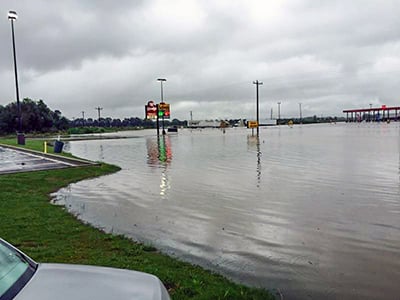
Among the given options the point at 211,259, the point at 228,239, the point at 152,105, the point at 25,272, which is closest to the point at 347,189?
the point at 228,239

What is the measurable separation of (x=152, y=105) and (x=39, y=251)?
70.5m

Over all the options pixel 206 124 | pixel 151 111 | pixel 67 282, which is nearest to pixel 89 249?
pixel 67 282

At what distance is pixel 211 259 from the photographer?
607 cm

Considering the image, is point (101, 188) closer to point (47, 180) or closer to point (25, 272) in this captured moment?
point (47, 180)

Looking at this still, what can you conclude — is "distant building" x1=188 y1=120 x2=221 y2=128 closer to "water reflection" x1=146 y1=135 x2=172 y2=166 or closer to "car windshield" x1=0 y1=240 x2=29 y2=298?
"water reflection" x1=146 y1=135 x2=172 y2=166

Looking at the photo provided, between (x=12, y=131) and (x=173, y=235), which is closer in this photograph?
(x=173, y=235)

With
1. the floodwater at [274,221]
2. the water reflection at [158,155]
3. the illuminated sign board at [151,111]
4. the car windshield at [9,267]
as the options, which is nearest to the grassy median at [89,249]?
the floodwater at [274,221]

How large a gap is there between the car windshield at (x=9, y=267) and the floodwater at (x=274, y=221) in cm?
330

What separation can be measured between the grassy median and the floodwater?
502 millimetres

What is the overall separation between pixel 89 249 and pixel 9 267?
3.73 meters

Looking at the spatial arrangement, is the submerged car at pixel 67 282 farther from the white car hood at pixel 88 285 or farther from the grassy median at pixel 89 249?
the grassy median at pixel 89 249

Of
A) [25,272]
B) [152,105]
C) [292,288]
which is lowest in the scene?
[292,288]

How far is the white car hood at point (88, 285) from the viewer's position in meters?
2.25

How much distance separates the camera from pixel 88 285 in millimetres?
2418
